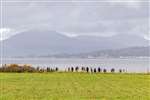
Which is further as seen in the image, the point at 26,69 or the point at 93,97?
the point at 26,69

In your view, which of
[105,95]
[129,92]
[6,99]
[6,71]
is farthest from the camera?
[6,71]

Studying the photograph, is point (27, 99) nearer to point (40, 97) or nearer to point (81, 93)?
point (40, 97)

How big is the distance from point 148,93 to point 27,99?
738 centimetres

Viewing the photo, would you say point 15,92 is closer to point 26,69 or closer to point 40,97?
point 40,97

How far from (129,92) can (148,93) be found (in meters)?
1.36

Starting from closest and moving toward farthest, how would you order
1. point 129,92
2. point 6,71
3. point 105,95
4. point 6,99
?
point 6,99
point 105,95
point 129,92
point 6,71

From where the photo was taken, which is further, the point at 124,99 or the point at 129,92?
the point at 129,92

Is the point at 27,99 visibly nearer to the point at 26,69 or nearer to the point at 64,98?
the point at 64,98

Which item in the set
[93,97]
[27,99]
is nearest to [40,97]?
[27,99]

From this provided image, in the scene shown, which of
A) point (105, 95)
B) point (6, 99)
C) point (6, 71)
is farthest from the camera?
point (6, 71)

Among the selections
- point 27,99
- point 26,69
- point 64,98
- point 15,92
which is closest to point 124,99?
point 64,98

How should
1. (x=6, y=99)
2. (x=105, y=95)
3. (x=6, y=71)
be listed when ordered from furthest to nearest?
(x=6, y=71), (x=105, y=95), (x=6, y=99)

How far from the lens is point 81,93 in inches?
996

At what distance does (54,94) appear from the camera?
24.7m
